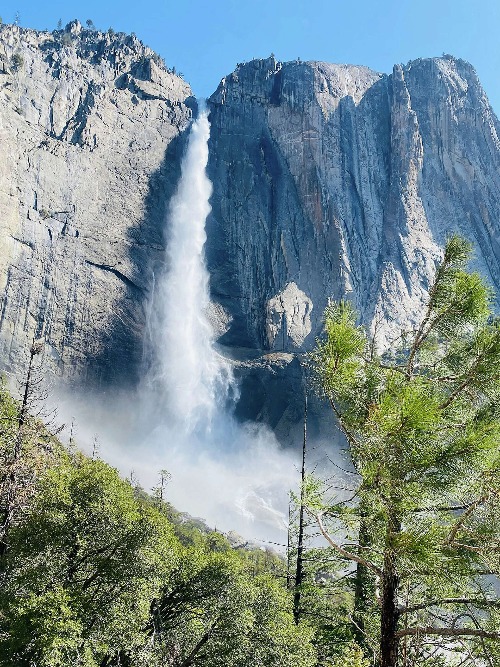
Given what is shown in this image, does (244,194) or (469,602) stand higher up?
(244,194)

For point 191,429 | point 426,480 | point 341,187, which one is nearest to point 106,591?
point 426,480

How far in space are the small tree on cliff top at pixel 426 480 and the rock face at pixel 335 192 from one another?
5466 centimetres

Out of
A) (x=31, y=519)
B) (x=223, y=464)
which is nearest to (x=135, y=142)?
(x=223, y=464)

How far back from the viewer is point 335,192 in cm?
7044

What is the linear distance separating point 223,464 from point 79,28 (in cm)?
6886

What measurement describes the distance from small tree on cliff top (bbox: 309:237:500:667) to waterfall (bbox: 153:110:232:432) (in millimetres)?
54891

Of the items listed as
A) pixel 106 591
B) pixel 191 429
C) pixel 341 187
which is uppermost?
pixel 341 187

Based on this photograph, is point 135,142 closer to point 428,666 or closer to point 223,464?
point 223,464

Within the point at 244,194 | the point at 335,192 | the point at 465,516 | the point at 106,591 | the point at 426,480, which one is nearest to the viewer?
the point at 465,516

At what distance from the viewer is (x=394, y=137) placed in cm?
7544

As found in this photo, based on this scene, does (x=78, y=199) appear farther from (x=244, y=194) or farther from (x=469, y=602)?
(x=469, y=602)

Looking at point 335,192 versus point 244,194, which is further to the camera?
point 244,194

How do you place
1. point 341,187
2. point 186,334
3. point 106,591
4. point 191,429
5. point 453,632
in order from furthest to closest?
1. point 341,187
2. point 186,334
3. point 191,429
4. point 106,591
5. point 453,632

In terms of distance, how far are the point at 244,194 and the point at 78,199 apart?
23.4m
